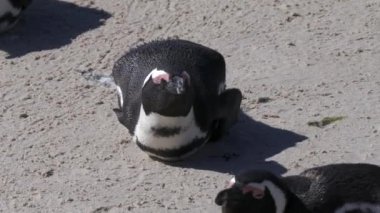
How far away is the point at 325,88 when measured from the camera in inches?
257

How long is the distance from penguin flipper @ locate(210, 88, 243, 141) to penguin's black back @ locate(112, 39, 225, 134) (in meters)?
0.04

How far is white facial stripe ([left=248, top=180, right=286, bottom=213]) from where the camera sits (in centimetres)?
453

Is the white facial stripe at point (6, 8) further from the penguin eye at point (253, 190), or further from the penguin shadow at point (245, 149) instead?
the penguin eye at point (253, 190)

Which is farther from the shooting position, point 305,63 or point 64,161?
point 305,63

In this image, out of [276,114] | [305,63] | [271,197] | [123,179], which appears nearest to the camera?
[271,197]

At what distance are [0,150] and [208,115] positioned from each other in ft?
3.15

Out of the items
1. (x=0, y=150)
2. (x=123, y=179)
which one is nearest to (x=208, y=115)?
(x=123, y=179)

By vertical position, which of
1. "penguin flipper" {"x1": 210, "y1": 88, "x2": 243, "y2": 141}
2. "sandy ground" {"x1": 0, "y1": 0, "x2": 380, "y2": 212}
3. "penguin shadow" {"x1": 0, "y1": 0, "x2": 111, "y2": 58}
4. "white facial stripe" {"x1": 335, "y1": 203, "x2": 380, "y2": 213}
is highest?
"white facial stripe" {"x1": 335, "y1": 203, "x2": 380, "y2": 213}

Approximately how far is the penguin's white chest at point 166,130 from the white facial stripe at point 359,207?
3.71ft

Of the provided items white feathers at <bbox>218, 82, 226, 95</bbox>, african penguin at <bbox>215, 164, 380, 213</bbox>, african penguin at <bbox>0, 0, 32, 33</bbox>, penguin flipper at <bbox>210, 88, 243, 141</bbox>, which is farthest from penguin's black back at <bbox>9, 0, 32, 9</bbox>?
african penguin at <bbox>215, 164, 380, 213</bbox>

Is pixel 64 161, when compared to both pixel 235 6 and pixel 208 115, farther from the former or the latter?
pixel 235 6

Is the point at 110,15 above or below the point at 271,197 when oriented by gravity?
below

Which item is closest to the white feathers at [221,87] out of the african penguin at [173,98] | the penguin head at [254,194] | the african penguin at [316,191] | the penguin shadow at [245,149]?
the african penguin at [173,98]

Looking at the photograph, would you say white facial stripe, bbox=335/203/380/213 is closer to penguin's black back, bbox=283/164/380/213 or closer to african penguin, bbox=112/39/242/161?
penguin's black back, bbox=283/164/380/213
